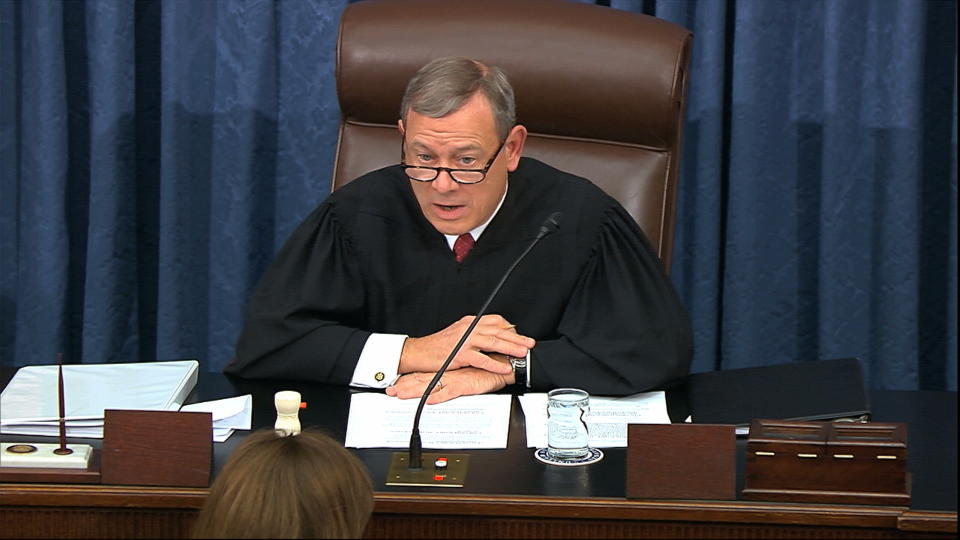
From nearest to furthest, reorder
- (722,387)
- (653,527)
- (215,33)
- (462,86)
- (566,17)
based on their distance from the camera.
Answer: (653,527) → (722,387) → (462,86) → (566,17) → (215,33)

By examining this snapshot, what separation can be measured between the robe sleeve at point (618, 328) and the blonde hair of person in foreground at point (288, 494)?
1.16 meters

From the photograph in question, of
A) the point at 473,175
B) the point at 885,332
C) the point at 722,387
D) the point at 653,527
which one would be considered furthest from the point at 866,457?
the point at 885,332

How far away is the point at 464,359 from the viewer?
245cm

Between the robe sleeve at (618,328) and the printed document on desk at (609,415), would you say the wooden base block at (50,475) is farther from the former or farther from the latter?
the robe sleeve at (618,328)

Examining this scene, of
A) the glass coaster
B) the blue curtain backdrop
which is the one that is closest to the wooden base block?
the glass coaster

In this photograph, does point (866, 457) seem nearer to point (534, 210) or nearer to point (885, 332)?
point (534, 210)

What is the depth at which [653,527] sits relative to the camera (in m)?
1.95

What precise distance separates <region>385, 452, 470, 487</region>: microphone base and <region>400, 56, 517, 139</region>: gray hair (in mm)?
744

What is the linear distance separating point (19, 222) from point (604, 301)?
1.94 meters

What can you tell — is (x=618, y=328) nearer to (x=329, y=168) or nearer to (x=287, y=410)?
(x=287, y=410)

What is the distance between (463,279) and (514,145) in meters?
0.29

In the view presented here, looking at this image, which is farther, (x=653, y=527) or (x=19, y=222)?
(x=19, y=222)

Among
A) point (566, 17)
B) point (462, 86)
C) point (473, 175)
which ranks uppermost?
point (566, 17)

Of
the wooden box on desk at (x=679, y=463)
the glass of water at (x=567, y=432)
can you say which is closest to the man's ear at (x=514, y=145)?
the glass of water at (x=567, y=432)
